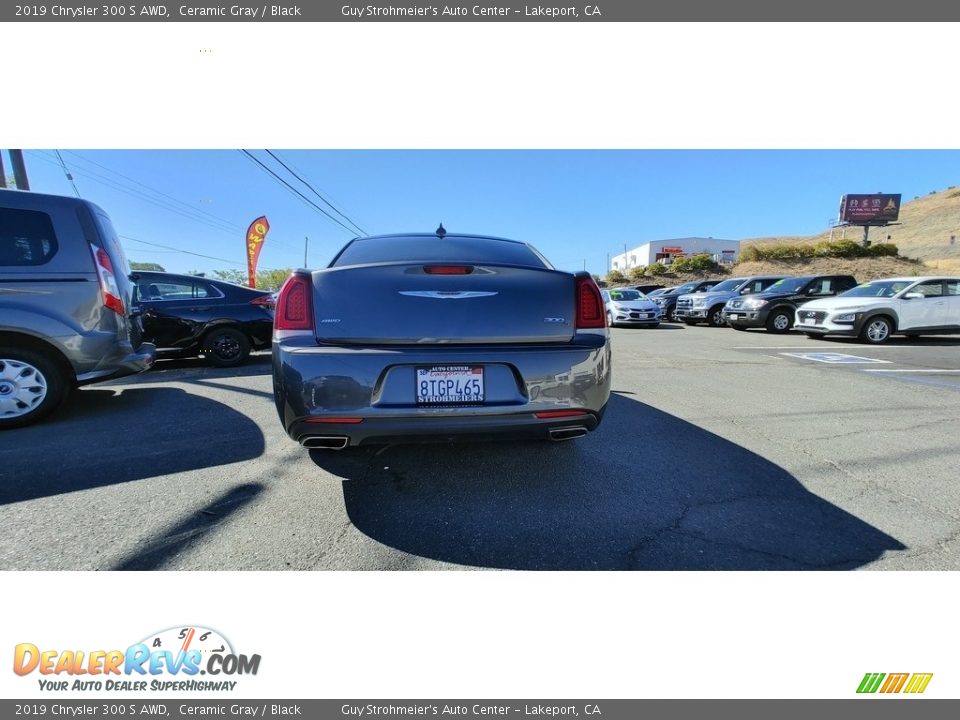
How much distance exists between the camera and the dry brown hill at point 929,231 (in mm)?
42928

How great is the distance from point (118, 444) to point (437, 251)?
293cm

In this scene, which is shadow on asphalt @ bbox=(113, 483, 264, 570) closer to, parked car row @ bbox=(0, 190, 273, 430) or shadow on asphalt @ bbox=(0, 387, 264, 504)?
shadow on asphalt @ bbox=(0, 387, 264, 504)

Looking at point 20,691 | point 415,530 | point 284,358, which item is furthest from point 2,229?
point 415,530

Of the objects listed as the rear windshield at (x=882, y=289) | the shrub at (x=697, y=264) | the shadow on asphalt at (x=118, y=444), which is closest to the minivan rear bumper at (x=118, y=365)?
the shadow on asphalt at (x=118, y=444)

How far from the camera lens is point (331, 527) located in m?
1.98

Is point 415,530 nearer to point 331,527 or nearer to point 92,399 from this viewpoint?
point 331,527

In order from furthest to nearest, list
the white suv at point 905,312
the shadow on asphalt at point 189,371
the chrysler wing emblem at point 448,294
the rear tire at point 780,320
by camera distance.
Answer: the rear tire at point 780,320 → the white suv at point 905,312 → the shadow on asphalt at point 189,371 → the chrysler wing emblem at point 448,294

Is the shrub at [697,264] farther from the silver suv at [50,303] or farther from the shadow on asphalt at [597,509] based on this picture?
the silver suv at [50,303]

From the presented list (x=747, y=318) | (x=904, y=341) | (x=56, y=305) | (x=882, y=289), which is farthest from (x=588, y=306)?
(x=747, y=318)

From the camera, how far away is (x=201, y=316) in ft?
19.7

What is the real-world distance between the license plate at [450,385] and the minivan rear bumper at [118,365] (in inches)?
142

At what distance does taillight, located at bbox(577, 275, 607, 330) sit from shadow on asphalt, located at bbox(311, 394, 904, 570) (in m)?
0.99

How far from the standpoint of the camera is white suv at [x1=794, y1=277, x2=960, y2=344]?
8.96m

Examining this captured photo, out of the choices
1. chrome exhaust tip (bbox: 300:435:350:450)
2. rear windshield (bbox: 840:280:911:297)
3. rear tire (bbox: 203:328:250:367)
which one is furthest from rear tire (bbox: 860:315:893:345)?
rear tire (bbox: 203:328:250:367)
